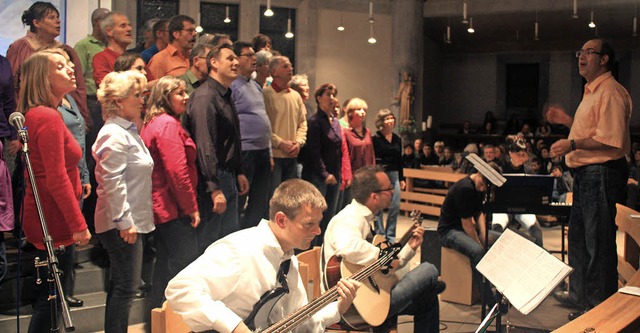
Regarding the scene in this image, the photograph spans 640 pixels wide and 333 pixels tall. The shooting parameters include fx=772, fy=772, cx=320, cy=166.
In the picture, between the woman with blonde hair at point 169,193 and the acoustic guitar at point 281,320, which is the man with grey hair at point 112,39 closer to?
the woman with blonde hair at point 169,193

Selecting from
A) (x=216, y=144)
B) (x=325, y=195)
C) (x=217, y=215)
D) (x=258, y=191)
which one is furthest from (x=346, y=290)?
(x=325, y=195)

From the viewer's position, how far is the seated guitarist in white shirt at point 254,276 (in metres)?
2.59

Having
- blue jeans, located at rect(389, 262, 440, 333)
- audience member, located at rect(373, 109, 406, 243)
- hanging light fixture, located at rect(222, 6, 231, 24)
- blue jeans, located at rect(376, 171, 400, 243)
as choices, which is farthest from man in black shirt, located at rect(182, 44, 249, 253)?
hanging light fixture, located at rect(222, 6, 231, 24)

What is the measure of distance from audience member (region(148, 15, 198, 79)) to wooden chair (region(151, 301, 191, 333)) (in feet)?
10.3

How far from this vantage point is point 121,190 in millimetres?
3781

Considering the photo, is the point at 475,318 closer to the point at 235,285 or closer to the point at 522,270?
the point at 522,270

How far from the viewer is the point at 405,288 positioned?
13.6 feet

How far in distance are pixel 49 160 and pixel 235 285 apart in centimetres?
134

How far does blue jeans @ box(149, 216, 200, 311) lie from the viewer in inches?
168

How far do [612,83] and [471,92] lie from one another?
55.6ft

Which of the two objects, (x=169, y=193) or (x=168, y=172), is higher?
(x=168, y=172)

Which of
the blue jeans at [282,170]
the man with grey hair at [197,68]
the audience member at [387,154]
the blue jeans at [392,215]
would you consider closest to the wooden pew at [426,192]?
the audience member at [387,154]

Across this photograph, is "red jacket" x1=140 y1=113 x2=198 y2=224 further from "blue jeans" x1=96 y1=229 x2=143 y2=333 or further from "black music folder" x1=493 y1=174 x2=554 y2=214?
"black music folder" x1=493 y1=174 x2=554 y2=214

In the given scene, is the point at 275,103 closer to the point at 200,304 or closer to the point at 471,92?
the point at 200,304
